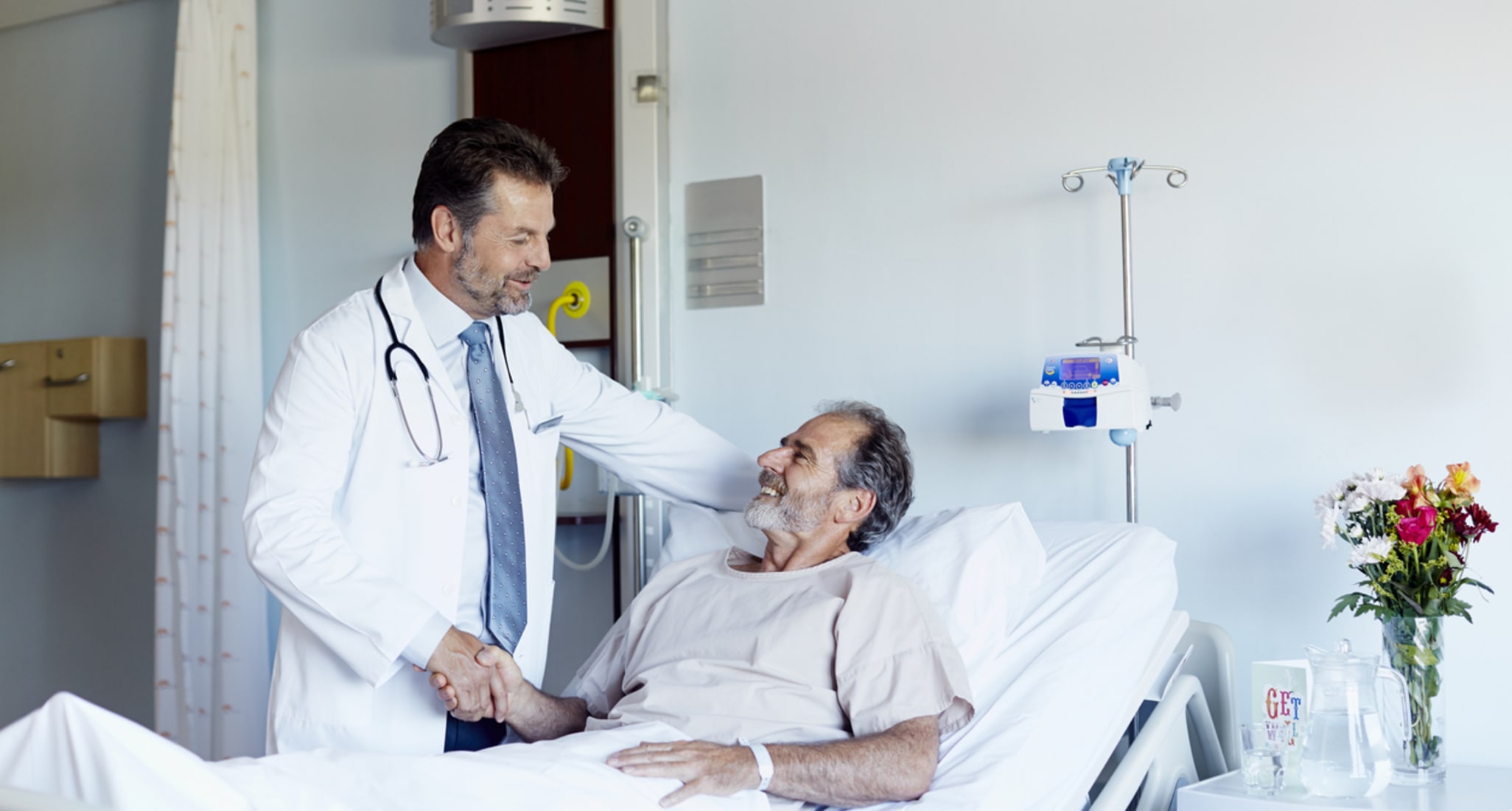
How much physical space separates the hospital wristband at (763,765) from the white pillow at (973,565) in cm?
36

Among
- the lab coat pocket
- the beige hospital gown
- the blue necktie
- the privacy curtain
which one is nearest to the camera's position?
the beige hospital gown

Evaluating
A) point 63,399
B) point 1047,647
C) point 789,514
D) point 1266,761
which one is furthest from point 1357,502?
point 63,399

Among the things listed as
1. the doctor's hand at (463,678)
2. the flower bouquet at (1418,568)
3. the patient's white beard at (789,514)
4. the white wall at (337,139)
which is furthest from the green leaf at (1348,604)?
the white wall at (337,139)

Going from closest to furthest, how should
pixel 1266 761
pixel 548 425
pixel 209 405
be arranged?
pixel 1266 761 < pixel 548 425 < pixel 209 405

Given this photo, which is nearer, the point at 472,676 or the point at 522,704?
the point at 472,676

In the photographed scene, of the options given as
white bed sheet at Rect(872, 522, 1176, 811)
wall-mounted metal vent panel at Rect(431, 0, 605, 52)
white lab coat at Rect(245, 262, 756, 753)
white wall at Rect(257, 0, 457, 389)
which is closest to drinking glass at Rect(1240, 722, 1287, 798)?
white bed sheet at Rect(872, 522, 1176, 811)

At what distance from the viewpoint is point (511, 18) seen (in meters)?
2.80

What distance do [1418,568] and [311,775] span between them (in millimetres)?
1586

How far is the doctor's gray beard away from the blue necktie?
2.3 inches

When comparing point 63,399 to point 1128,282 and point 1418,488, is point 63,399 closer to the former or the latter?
point 1128,282

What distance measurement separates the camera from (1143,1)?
2410 millimetres

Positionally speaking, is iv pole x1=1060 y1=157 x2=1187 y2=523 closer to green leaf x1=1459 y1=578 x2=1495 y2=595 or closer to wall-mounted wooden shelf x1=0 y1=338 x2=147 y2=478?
green leaf x1=1459 y1=578 x2=1495 y2=595

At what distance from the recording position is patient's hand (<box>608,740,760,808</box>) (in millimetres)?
1568

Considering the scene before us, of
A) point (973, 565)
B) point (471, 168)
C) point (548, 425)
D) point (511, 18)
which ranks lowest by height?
point (973, 565)
